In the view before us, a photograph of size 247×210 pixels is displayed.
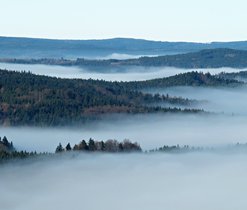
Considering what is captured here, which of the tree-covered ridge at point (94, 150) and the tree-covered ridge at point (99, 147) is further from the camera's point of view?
the tree-covered ridge at point (99, 147)

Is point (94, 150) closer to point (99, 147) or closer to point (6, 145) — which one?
point (99, 147)

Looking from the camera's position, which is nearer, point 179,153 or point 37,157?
point 37,157

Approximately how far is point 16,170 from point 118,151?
37220 millimetres

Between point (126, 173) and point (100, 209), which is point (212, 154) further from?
point (100, 209)

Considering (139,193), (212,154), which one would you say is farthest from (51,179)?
(212,154)

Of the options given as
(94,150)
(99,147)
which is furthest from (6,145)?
(94,150)

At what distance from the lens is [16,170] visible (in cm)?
14075

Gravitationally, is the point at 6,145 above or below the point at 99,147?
below

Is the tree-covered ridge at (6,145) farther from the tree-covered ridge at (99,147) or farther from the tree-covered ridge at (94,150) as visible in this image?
the tree-covered ridge at (99,147)

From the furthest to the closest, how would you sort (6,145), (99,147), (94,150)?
(6,145) < (99,147) < (94,150)

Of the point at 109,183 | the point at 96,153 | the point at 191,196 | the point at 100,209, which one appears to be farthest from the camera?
the point at 96,153

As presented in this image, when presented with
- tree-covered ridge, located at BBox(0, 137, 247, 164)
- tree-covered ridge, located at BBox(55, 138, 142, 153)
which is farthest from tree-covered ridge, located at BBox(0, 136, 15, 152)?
tree-covered ridge, located at BBox(55, 138, 142, 153)

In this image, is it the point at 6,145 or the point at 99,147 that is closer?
the point at 99,147

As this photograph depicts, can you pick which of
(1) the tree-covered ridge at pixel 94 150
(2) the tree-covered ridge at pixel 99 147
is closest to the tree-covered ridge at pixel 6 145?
(1) the tree-covered ridge at pixel 94 150
